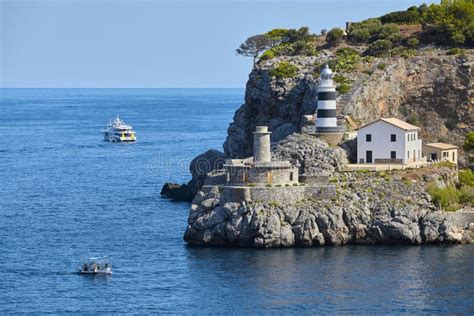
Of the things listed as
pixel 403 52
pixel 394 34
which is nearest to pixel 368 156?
pixel 403 52

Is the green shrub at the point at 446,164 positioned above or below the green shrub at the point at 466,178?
above

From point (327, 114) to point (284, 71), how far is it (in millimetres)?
12759

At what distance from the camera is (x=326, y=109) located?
9169 centimetres

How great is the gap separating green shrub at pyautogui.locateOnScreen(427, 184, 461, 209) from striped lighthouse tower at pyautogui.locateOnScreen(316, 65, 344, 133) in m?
9.74

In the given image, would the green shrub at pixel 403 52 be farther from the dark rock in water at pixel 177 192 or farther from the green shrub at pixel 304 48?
the dark rock in water at pixel 177 192

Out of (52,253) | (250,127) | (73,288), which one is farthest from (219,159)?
(73,288)

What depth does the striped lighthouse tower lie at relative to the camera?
301ft

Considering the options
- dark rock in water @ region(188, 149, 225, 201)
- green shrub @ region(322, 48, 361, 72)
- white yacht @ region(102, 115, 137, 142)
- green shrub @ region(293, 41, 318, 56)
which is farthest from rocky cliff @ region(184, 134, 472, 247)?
white yacht @ region(102, 115, 137, 142)

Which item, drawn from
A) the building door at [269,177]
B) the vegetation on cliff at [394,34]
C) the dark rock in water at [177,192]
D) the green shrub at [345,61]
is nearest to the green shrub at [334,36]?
the vegetation on cliff at [394,34]

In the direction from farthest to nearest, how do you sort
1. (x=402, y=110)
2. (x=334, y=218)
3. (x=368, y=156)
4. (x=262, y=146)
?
(x=402, y=110) → (x=368, y=156) → (x=262, y=146) → (x=334, y=218)

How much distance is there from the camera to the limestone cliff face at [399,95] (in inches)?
3939

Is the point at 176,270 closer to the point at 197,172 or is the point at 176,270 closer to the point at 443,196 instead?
the point at 443,196

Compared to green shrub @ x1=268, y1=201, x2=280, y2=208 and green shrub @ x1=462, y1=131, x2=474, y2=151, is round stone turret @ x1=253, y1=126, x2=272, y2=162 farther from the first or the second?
green shrub @ x1=462, y1=131, x2=474, y2=151

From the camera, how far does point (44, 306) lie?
6644 cm
